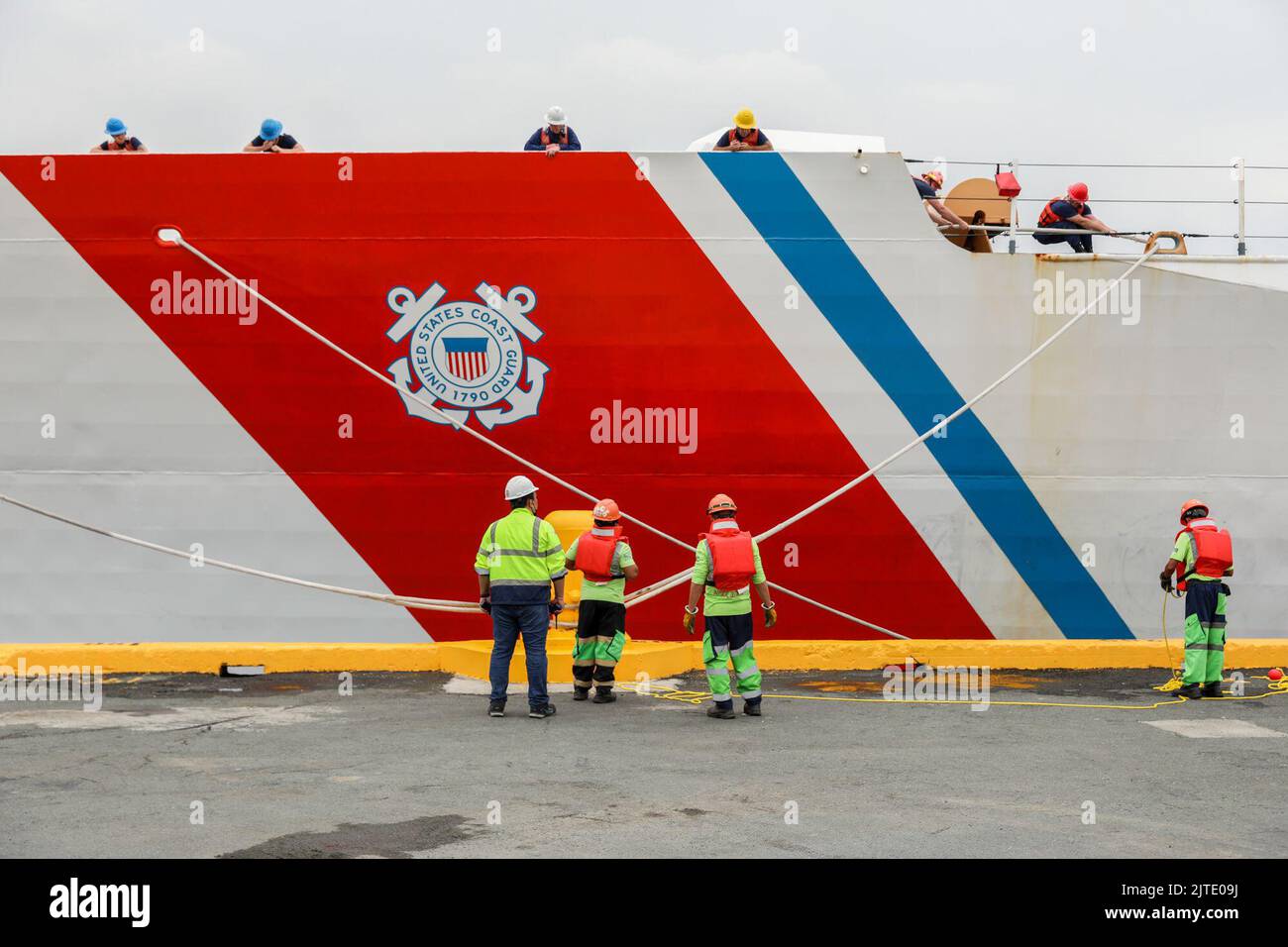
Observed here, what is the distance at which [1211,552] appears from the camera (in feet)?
32.2

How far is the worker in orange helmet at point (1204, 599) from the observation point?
977cm

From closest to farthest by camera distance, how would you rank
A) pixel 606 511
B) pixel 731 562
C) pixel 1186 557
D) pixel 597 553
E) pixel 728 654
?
pixel 731 562 → pixel 728 654 → pixel 597 553 → pixel 606 511 → pixel 1186 557

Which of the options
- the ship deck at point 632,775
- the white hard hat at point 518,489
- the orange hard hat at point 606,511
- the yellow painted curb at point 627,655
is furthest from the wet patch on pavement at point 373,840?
the yellow painted curb at point 627,655

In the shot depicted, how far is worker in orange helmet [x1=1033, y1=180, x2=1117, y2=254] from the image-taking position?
11.6 m

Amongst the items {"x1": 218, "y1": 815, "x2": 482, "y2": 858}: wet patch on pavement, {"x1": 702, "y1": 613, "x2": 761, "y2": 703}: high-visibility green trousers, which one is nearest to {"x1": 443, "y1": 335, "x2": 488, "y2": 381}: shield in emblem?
{"x1": 702, "y1": 613, "x2": 761, "y2": 703}: high-visibility green trousers

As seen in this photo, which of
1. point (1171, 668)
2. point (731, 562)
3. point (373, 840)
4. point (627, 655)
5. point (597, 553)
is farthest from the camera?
point (1171, 668)

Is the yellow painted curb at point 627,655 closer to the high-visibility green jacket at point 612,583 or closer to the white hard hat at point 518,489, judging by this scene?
the high-visibility green jacket at point 612,583

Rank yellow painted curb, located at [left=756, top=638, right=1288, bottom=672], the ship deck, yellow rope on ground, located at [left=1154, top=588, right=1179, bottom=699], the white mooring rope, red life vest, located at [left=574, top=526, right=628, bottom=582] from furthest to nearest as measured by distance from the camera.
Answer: yellow painted curb, located at [left=756, top=638, right=1288, bottom=672] → the white mooring rope → yellow rope on ground, located at [left=1154, top=588, right=1179, bottom=699] → red life vest, located at [left=574, top=526, right=628, bottom=582] → the ship deck

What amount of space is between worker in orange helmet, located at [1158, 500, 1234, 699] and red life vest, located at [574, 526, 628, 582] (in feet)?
13.0

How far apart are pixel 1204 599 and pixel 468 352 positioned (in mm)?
5655

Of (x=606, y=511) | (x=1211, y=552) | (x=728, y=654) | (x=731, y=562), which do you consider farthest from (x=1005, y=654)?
(x=606, y=511)

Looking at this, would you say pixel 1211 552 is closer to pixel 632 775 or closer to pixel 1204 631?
pixel 1204 631

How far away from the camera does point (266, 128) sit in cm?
1127

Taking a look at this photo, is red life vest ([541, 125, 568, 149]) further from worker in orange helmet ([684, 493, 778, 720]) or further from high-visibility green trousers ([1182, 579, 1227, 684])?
high-visibility green trousers ([1182, 579, 1227, 684])
